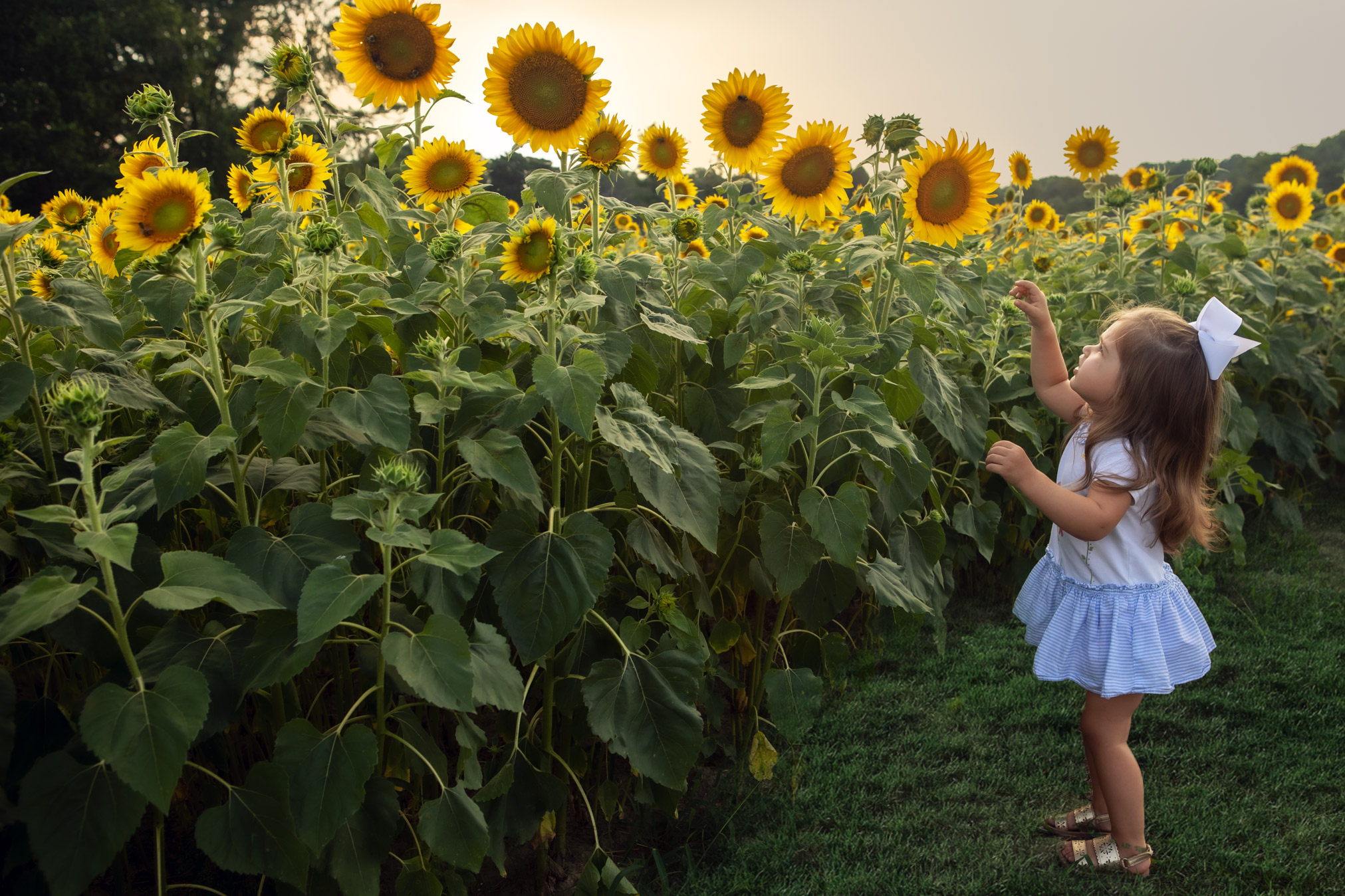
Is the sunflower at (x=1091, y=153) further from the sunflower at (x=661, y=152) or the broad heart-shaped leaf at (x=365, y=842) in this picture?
the broad heart-shaped leaf at (x=365, y=842)

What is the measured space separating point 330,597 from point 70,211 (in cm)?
176

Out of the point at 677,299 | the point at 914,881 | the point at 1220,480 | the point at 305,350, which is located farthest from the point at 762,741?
the point at 1220,480

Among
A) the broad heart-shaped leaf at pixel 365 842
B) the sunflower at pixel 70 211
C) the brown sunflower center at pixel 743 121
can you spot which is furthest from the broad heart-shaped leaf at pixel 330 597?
the brown sunflower center at pixel 743 121

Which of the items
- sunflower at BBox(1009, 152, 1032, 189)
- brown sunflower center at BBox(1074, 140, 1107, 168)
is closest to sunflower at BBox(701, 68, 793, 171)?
brown sunflower center at BBox(1074, 140, 1107, 168)

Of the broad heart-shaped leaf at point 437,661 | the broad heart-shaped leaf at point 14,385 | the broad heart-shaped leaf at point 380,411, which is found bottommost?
the broad heart-shaped leaf at point 437,661

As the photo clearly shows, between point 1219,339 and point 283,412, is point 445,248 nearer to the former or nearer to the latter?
point 283,412

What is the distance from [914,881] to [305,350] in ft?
5.84

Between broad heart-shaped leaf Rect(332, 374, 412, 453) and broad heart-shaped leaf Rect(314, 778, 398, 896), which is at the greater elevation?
broad heart-shaped leaf Rect(332, 374, 412, 453)

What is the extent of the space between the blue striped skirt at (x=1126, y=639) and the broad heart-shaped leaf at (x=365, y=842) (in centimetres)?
159

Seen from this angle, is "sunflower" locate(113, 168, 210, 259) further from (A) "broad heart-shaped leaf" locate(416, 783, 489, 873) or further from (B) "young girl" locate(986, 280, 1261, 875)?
(B) "young girl" locate(986, 280, 1261, 875)

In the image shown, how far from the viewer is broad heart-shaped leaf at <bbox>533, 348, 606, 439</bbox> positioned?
161 centimetres

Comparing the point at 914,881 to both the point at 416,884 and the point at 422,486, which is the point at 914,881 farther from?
the point at 422,486

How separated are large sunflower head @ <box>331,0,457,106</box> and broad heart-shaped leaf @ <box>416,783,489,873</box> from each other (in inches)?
69.3

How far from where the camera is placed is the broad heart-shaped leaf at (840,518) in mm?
2066
